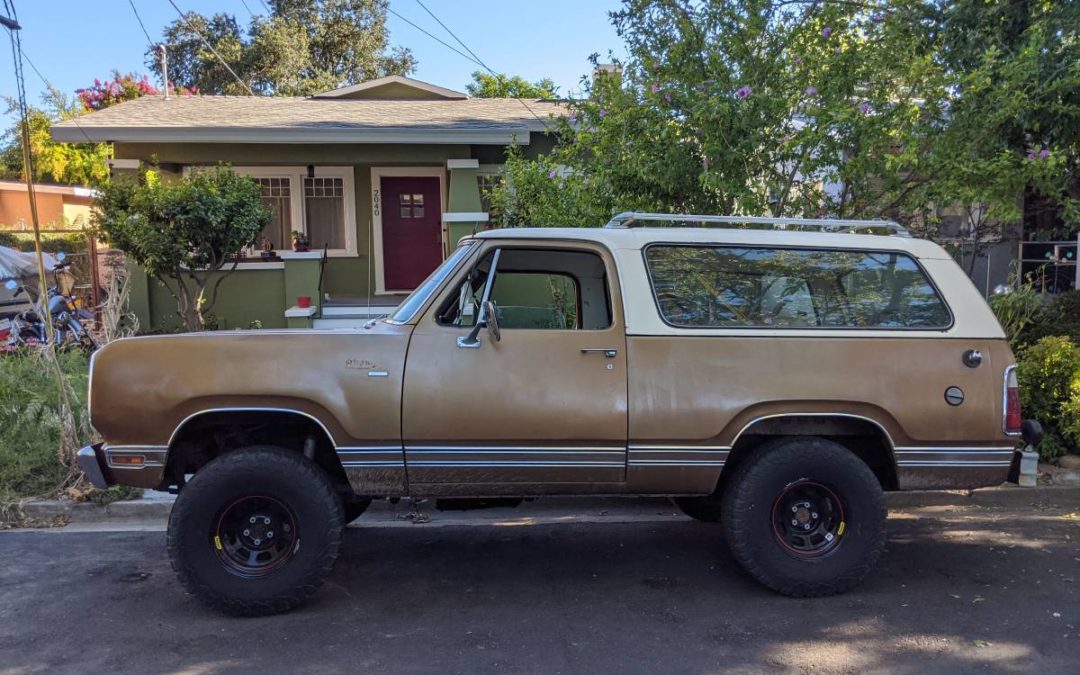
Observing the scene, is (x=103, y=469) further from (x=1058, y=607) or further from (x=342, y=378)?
(x=1058, y=607)

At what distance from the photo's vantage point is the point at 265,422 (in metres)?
4.45

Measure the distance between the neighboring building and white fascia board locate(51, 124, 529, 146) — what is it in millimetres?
14871

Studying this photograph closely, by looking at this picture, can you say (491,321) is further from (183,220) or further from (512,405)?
(183,220)

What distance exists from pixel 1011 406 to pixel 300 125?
34.4ft

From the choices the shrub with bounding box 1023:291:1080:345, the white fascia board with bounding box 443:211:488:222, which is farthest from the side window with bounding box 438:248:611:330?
the white fascia board with bounding box 443:211:488:222

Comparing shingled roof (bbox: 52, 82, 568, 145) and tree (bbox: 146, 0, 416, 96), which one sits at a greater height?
tree (bbox: 146, 0, 416, 96)

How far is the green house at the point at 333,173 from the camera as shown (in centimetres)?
1212

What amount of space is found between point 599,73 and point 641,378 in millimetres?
4255

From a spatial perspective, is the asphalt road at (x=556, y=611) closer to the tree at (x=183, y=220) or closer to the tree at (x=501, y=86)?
the tree at (x=183, y=220)

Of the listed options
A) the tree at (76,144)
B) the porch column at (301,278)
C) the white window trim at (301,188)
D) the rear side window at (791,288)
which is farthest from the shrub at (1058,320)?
the tree at (76,144)

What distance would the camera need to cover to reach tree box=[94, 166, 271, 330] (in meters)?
10.4

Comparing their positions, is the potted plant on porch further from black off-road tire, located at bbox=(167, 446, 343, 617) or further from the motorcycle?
black off-road tire, located at bbox=(167, 446, 343, 617)

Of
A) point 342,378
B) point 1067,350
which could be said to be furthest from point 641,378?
point 1067,350

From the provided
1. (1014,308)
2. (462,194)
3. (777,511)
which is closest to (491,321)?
(777,511)
